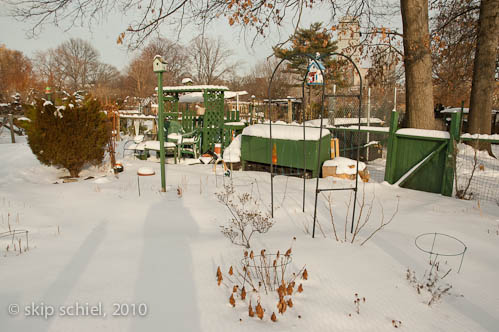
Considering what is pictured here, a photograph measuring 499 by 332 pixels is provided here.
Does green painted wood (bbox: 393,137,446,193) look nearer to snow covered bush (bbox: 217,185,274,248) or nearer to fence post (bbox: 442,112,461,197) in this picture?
fence post (bbox: 442,112,461,197)

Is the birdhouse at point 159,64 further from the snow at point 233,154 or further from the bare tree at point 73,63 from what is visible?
the bare tree at point 73,63

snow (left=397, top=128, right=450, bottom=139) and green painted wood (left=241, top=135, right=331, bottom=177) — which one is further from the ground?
snow (left=397, top=128, right=450, bottom=139)

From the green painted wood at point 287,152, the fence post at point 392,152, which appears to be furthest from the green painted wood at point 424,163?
the green painted wood at point 287,152

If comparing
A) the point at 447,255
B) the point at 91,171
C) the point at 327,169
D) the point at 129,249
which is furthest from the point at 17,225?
the point at 327,169

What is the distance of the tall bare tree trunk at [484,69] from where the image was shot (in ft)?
30.4

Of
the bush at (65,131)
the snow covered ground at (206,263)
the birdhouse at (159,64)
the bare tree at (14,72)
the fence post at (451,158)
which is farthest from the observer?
the bare tree at (14,72)

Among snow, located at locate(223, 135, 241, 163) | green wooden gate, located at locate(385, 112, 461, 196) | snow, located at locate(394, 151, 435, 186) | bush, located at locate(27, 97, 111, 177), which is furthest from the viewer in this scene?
snow, located at locate(223, 135, 241, 163)

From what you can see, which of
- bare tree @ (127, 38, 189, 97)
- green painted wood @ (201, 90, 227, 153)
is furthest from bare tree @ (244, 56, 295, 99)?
green painted wood @ (201, 90, 227, 153)

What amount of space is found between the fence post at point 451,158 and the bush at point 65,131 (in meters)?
6.48

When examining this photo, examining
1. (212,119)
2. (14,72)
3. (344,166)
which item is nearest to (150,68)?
(14,72)

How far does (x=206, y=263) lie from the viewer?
2775 millimetres

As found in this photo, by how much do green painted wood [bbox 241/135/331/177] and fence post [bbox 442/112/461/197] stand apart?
2.24 metres

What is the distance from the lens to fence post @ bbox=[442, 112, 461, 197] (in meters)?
5.29

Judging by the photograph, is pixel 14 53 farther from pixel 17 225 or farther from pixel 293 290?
pixel 293 290
